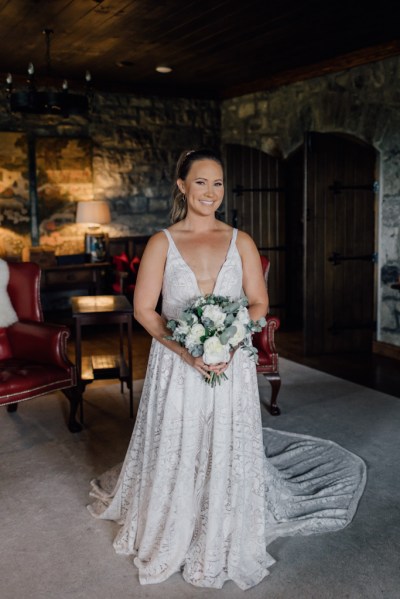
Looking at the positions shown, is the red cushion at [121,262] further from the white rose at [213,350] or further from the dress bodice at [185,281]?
the white rose at [213,350]

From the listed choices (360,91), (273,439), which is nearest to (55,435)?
(273,439)

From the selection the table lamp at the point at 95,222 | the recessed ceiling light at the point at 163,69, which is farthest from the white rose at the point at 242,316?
the table lamp at the point at 95,222

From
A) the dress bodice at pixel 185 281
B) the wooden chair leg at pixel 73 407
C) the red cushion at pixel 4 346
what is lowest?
the wooden chair leg at pixel 73 407

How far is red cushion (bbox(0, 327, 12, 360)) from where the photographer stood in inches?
177

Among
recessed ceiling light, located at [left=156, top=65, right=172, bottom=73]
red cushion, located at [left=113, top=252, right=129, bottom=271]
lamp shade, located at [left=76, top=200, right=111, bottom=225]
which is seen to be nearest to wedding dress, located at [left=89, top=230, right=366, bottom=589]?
recessed ceiling light, located at [left=156, top=65, right=172, bottom=73]

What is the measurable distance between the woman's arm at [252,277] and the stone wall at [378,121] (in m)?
3.77

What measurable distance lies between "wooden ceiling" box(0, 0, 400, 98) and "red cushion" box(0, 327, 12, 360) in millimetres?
2455

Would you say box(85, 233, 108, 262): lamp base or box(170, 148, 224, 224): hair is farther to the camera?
box(85, 233, 108, 262): lamp base

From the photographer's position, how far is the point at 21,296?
4.63 meters

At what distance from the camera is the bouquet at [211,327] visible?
2.38 m

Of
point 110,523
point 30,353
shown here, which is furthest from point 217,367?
point 30,353

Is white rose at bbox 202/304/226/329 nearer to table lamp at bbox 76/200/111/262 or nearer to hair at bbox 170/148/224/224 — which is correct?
hair at bbox 170/148/224/224

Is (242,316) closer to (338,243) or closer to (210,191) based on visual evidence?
(210,191)

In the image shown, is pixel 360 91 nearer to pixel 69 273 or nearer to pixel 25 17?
pixel 25 17
